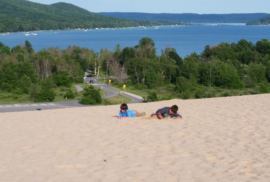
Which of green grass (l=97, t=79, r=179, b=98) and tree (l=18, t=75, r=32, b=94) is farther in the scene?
green grass (l=97, t=79, r=179, b=98)

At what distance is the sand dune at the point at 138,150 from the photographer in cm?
566

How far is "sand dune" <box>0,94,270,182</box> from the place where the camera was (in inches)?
223

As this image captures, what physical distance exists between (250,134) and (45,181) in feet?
16.2

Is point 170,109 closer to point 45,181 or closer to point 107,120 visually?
point 107,120

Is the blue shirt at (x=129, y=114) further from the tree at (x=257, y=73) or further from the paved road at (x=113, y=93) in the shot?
the tree at (x=257, y=73)

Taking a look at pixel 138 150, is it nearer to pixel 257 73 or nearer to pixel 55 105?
pixel 55 105

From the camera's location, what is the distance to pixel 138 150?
7.26 meters

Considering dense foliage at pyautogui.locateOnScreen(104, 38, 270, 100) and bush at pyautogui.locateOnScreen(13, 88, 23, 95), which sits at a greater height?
dense foliage at pyautogui.locateOnScreen(104, 38, 270, 100)

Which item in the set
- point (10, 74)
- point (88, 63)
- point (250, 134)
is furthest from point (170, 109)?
point (88, 63)

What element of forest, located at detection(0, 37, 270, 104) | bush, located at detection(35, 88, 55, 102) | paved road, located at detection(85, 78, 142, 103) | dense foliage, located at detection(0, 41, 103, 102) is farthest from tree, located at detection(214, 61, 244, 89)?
bush, located at detection(35, 88, 55, 102)

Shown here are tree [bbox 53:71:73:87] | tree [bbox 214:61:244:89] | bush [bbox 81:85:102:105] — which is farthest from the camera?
tree [bbox 214:61:244:89]

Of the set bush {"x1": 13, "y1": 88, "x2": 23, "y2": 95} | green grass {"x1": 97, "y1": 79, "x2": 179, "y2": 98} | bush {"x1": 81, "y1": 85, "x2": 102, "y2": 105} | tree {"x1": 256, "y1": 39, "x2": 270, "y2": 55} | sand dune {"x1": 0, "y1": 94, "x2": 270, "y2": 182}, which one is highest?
sand dune {"x1": 0, "y1": 94, "x2": 270, "y2": 182}

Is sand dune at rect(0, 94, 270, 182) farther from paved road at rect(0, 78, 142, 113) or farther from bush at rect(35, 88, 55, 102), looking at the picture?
bush at rect(35, 88, 55, 102)

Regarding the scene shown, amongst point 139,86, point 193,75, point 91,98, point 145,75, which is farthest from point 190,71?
point 91,98
